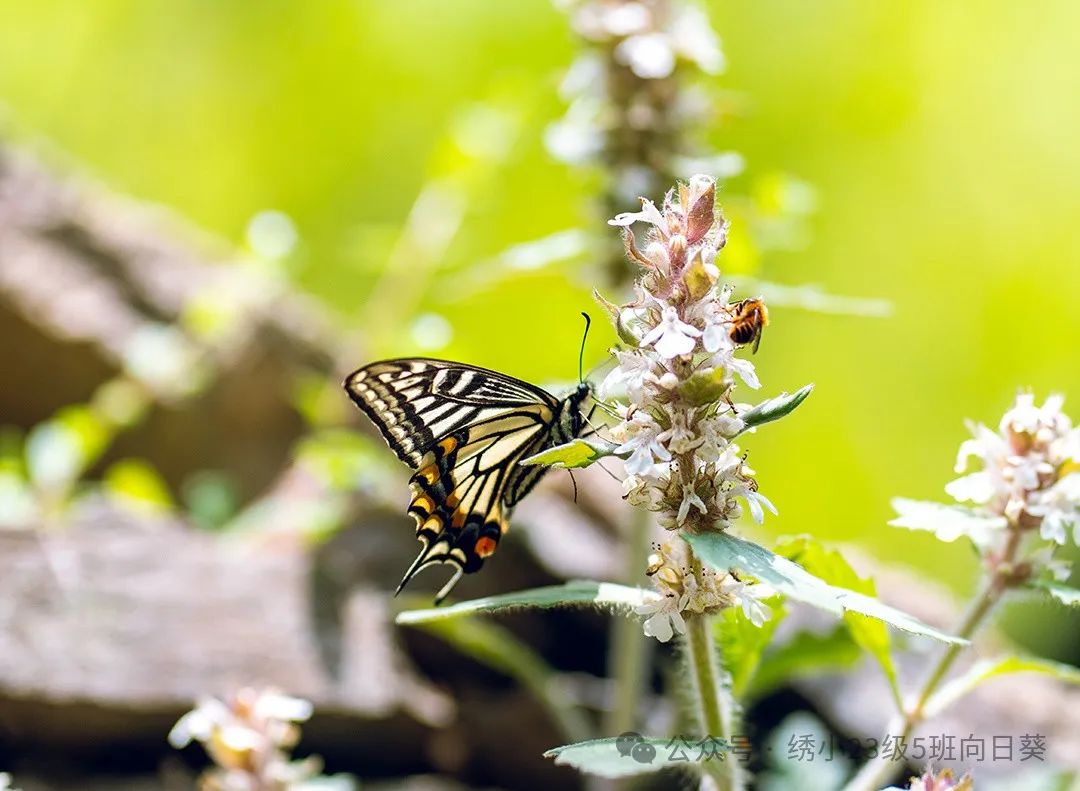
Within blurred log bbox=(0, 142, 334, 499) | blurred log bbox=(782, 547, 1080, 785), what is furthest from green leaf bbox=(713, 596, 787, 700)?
blurred log bbox=(0, 142, 334, 499)

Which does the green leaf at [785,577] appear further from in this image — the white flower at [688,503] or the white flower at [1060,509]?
the white flower at [1060,509]

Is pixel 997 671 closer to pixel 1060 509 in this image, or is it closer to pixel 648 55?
pixel 1060 509

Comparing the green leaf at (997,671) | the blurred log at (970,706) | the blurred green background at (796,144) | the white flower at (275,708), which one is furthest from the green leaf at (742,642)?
the blurred green background at (796,144)

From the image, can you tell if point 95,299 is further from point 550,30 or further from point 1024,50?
point 1024,50

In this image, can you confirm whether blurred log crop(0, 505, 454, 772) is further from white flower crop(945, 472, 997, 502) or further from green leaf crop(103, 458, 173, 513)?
white flower crop(945, 472, 997, 502)

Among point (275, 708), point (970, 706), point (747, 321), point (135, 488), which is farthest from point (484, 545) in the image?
point (135, 488)

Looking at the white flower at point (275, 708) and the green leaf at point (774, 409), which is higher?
the green leaf at point (774, 409)
